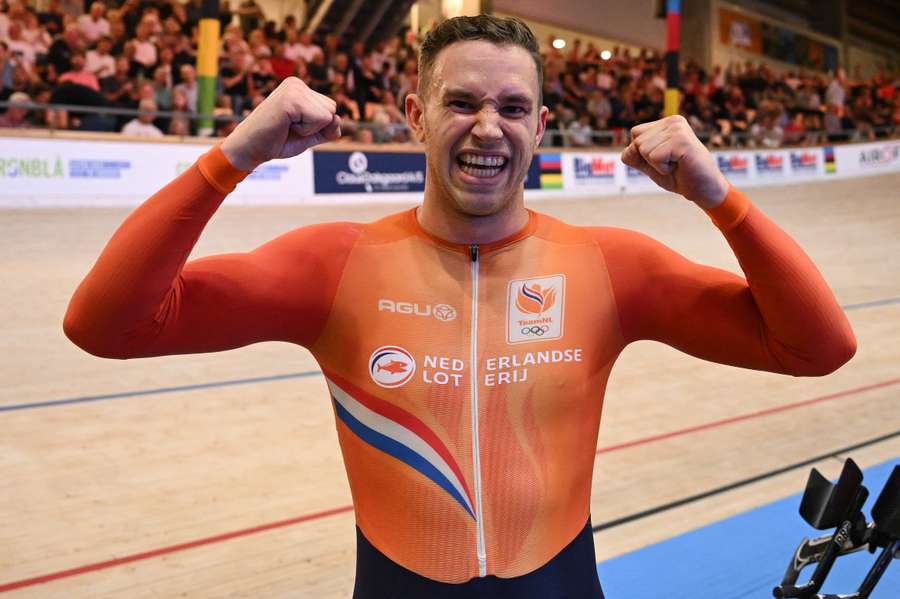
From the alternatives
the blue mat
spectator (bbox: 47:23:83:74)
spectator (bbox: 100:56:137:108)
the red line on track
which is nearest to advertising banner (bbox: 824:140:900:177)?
spectator (bbox: 100:56:137:108)

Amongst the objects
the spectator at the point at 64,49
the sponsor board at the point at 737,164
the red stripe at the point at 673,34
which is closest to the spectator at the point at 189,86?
the spectator at the point at 64,49

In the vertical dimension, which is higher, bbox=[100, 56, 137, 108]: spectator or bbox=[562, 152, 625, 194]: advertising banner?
bbox=[100, 56, 137, 108]: spectator

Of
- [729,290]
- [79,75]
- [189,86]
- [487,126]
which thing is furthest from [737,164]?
[487,126]

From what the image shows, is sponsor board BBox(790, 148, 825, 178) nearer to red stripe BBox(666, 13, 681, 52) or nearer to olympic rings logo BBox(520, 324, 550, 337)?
red stripe BBox(666, 13, 681, 52)

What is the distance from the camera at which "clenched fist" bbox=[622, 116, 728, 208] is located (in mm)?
1434

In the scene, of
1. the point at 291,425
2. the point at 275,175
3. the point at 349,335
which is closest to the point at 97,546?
the point at 291,425

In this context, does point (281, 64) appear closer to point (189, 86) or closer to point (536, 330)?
point (189, 86)

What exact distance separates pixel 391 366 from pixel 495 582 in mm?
417

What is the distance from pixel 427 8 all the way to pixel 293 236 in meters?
18.1

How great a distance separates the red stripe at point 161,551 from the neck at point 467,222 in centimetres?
223

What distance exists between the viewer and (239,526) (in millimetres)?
3594

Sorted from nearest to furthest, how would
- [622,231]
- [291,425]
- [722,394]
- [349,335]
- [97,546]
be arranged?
1. [349,335]
2. [622,231]
3. [97,546]
4. [291,425]
5. [722,394]

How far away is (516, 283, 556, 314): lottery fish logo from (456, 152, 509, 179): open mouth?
240mm

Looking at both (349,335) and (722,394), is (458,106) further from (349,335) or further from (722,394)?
(722,394)
